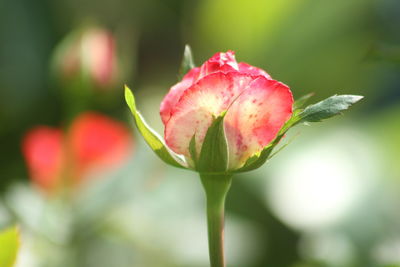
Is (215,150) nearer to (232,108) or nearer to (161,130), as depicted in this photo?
(232,108)

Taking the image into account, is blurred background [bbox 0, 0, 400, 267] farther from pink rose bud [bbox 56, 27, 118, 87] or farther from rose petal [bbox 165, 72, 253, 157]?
rose petal [bbox 165, 72, 253, 157]

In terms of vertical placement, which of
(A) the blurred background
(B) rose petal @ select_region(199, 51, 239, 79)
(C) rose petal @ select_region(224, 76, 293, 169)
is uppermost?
(B) rose petal @ select_region(199, 51, 239, 79)

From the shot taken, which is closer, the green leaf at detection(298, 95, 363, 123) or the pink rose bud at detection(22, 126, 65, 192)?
the green leaf at detection(298, 95, 363, 123)

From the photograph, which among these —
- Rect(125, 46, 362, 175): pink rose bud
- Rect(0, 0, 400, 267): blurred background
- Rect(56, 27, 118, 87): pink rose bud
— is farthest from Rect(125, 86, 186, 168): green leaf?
Rect(56, 27, 118, 87): pink rose bud

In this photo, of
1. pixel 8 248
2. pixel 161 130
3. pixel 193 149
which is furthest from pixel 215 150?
pixel 161 130

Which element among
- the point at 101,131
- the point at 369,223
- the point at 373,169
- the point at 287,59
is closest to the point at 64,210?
the point at 101,131

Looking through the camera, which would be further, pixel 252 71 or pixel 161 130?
pixel 161 130
